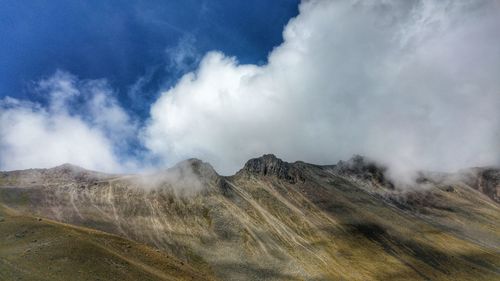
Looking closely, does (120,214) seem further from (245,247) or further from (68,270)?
(68,270)

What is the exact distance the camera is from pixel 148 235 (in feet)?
487

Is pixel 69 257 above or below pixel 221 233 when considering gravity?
below

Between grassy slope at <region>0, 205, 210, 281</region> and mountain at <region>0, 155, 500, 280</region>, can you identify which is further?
mountain at <region>0, 155, 500, 280</region>

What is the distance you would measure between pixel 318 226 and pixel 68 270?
13552cm

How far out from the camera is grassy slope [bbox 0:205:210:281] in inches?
2859

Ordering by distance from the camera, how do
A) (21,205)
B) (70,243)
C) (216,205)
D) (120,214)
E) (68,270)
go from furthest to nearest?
(216,205), (120,214), (21,205), (70,243), (68,270)

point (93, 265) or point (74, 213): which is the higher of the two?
point (74, 213)

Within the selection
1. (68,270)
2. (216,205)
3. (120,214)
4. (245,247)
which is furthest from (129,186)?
(68,270)

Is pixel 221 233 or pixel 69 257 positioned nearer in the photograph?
pixel 69 257

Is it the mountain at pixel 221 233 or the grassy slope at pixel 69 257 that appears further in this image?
the mountain at pixel 221 233

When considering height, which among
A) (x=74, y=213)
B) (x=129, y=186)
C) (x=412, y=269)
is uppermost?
(x=129, y=186)

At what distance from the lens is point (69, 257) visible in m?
79.8

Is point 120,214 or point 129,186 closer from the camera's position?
point 120,214

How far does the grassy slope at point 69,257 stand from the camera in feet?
238
